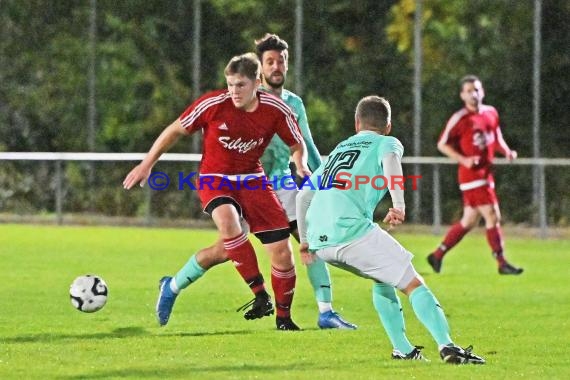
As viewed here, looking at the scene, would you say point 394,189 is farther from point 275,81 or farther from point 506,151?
point 506,151

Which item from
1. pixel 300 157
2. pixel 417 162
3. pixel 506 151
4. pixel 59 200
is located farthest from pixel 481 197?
pixel 59 200

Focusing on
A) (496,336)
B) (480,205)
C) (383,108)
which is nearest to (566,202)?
(480,205)

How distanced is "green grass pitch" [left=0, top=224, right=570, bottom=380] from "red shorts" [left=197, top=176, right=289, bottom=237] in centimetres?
74

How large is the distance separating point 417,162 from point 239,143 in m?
13.9

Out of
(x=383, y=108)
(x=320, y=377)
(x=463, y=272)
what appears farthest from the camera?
(x=463, y=272)

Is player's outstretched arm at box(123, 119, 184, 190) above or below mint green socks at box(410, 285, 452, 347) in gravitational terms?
above

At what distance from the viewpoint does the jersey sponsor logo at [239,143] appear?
399 inches

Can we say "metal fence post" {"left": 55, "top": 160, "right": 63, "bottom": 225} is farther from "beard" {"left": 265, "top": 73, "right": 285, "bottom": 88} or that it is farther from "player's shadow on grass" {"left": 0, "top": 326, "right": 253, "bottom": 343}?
"player's shadow on grass" {"left": 0, "top": 326, "right": 253, "bottom": 343}

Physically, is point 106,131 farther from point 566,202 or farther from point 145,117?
point 566,202

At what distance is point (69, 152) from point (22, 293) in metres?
14.4

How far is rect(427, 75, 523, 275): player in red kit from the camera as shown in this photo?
1622cm

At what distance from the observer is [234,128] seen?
10109mm

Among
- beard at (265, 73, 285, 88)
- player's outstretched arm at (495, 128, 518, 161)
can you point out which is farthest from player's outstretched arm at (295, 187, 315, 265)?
player's outstretched arm at (495, 128, 518, 161)

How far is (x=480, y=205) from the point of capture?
16.5 m
